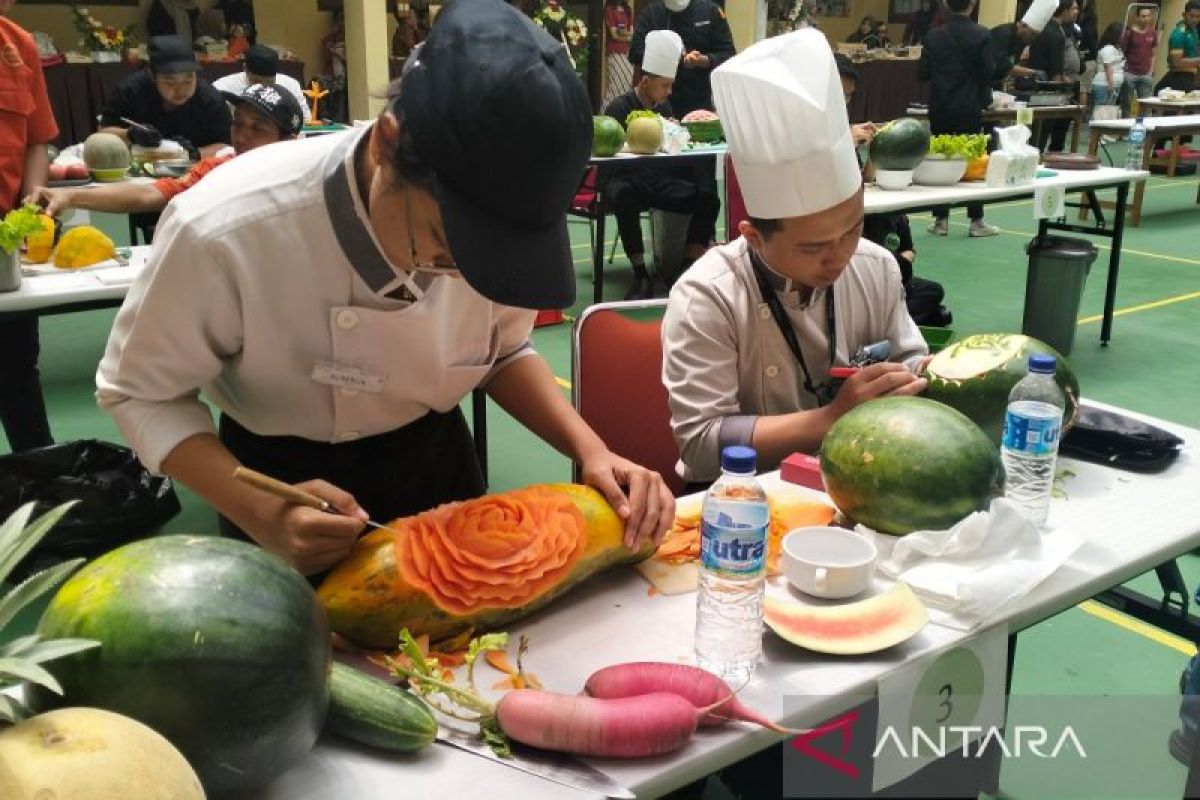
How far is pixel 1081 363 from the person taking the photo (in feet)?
18.0

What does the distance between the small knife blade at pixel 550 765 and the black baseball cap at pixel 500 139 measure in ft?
1.74

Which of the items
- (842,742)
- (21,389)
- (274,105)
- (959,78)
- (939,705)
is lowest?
(21,389)

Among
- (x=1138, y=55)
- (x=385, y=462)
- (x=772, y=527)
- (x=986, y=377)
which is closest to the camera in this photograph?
(x=772, y=527)

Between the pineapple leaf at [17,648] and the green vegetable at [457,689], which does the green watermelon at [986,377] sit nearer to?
the green vegetable at [457,689]

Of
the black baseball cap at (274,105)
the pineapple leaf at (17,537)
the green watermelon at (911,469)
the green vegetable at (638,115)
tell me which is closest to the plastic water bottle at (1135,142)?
the green vegetable at (638,115)

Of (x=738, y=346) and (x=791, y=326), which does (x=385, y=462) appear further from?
(x=791, y=326)

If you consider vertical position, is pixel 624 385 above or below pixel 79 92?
below

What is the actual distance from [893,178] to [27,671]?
199 inches

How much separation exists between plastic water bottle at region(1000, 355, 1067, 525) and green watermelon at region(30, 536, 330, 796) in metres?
1.23

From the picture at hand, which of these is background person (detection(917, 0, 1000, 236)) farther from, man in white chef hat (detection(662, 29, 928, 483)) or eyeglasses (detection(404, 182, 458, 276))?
eyeglasses (detection(404, 182, 458, 276))

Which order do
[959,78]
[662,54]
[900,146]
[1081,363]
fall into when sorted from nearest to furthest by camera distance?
1. [900,146]
2. [1081,363]
3. [662,54]
4. [959,78]

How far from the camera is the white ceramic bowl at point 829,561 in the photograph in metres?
1.53

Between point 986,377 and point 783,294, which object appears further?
point 783,294

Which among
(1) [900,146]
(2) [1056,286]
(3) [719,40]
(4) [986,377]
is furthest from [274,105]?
(3) [719,40]
